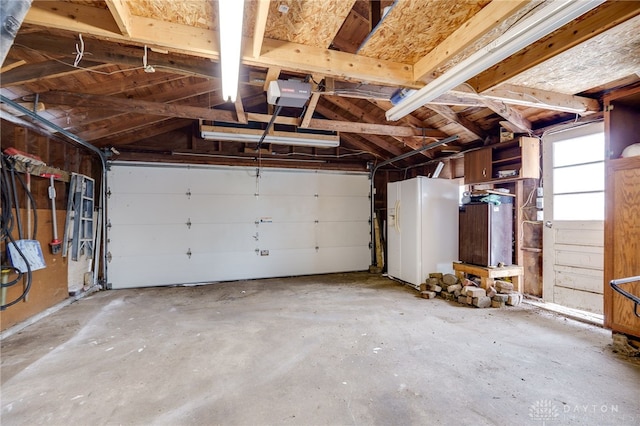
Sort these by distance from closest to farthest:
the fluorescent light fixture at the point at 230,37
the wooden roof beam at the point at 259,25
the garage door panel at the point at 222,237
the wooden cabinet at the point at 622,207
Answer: the fluorescent light fixture at the point at 230,37
the wooden roof beam at the point at 259,25
the wooden cabinet at the point at 622,207
the garage door panel at the point at 222,237

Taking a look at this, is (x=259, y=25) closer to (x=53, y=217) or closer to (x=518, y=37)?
(x=518, y=37)

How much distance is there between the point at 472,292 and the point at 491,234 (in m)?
0.86

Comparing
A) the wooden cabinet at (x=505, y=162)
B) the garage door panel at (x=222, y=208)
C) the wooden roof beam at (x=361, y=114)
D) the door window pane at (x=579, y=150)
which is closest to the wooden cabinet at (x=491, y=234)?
the wooden cabinet at (x=505, y=162)

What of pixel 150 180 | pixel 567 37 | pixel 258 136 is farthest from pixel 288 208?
pixel 567 37

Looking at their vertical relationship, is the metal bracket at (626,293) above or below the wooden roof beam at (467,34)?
below

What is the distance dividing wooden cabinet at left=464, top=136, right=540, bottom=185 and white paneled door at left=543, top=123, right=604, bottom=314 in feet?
0.58

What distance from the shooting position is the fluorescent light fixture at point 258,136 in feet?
14.5

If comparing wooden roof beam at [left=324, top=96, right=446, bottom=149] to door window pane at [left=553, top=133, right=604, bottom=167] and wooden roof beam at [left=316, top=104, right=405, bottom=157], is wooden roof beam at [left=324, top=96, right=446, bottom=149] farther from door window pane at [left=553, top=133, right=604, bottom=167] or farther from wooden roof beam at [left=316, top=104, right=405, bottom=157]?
door window pane at [left=553, top=133, right=604, bottom=167]

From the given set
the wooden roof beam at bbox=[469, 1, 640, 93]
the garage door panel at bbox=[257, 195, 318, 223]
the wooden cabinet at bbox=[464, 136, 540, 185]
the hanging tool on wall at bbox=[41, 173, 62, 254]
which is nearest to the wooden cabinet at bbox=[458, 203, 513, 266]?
the wooden cabinet at bbox=[464, 136, 540, 185]

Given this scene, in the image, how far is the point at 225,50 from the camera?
182 centimetres

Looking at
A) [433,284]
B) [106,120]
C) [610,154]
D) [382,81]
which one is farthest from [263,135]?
[610,154]

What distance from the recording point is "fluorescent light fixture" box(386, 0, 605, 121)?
1.42 metres

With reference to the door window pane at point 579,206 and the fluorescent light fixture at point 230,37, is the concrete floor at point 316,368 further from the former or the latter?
the fluorescent light fixture at point 230,37

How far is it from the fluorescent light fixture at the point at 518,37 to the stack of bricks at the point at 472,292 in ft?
9.10
